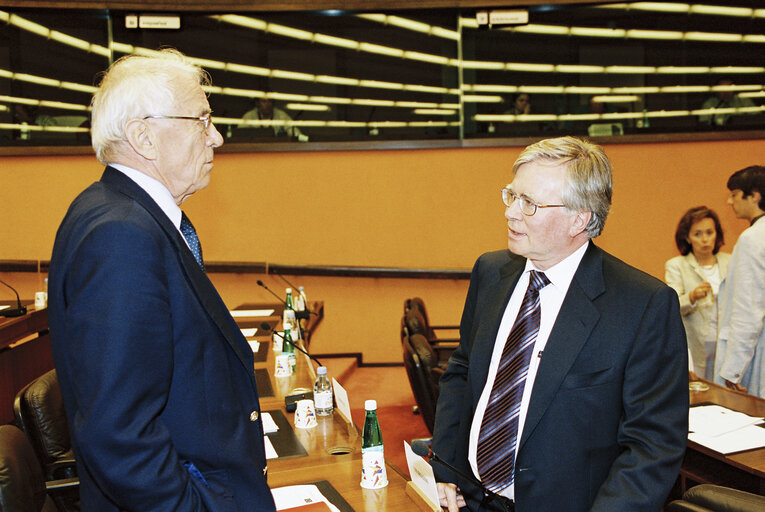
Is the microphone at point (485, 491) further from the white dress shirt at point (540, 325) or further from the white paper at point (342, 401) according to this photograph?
the white paper at point (342, 401)

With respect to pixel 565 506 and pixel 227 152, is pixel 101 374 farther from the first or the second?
pixel 227 152

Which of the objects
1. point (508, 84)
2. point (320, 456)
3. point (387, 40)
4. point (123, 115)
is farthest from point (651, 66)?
point (123, 115)

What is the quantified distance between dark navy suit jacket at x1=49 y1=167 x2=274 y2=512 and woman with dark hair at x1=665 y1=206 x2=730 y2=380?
3282 mm

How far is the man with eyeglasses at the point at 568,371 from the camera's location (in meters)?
1.44

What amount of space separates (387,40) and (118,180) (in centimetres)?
527

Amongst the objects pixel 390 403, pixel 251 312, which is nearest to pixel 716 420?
pixel 390 403

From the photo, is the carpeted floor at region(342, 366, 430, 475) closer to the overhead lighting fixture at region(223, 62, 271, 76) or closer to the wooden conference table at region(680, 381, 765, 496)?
the wooden conference table at region(680, 381, 765, 496)

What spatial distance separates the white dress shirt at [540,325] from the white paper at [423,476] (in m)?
0.13

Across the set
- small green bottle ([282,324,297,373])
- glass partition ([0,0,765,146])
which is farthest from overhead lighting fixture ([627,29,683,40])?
small green bottle ([282,324,297,373])

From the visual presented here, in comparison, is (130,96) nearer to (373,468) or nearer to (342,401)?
(373,468)

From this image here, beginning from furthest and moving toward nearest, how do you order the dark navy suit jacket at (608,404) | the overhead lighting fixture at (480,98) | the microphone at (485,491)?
1. the overhead lighting fixture at (480,98)
2. the microphone at (485,491)
3. the dark navy suit jacket at (608,404)

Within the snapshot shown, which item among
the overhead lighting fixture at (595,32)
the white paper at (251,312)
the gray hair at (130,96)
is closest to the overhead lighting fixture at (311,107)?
the white paper at (251,312)

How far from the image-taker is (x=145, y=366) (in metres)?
1.13

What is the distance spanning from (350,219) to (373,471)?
4455 millimetres
